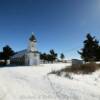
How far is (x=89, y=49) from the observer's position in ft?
165

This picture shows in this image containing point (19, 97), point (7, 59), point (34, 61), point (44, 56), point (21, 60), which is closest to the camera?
point (19, 97)

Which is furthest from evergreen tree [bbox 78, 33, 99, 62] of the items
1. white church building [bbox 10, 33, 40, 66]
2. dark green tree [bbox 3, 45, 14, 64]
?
dark green tree [bbox 3, 45, 14, 64]

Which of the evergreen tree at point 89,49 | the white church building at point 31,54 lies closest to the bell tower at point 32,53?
the white church building at point 31,54

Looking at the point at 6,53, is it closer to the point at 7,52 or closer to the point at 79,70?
the point at 7,52

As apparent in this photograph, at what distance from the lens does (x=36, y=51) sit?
45.0 metres

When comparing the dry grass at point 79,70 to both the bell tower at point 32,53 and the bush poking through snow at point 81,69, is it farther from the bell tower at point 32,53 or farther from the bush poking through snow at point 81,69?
the bell tower at point 32,53

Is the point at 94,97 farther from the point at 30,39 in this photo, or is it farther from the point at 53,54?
the point at 53,54

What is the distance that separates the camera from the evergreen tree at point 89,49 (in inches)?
1972

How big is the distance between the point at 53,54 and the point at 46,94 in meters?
70.3

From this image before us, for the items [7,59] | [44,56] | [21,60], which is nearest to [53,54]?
[44,56]

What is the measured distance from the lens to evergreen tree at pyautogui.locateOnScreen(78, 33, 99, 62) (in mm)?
50094

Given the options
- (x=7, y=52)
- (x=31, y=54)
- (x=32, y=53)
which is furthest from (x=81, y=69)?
(x=7, y=52)

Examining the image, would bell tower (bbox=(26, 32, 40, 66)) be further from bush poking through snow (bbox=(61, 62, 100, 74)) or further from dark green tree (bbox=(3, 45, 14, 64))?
bush poking through snow (bbox=(61, 62, 100, 74))

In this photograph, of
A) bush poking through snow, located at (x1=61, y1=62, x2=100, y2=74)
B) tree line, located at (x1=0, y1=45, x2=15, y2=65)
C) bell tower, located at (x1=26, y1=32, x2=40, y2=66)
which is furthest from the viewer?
tree line, located at (x1=0, y1=45, x2=15, y2=65)
